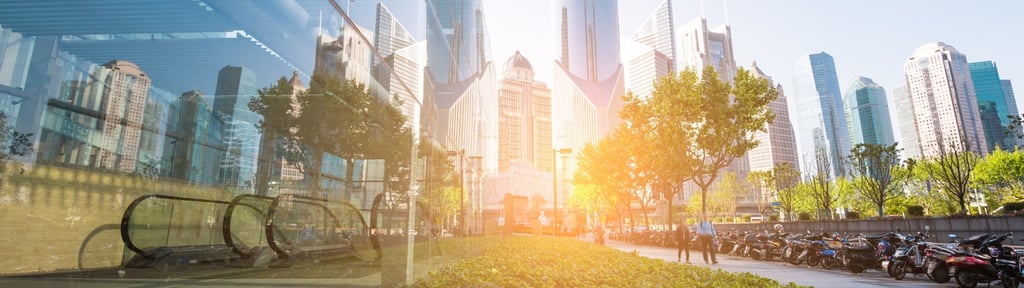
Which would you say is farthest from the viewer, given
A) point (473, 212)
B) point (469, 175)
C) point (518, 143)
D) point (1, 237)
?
point (518, 143)

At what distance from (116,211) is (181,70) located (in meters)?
1.74

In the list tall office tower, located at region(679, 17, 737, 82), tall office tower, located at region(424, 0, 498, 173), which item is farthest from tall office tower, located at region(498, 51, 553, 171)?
tall office tower, located at region(424, 0, 498, 173)

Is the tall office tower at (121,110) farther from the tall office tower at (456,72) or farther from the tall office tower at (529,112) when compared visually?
the tall office tower at (529,112)

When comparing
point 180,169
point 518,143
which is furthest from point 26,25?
point 518,143

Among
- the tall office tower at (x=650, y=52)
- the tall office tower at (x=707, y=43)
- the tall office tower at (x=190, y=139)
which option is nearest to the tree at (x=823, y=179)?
the tall office tower at (x=190, y=139)

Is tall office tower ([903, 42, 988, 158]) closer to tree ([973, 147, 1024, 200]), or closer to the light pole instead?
tree ([973, 147, 1024, 200])

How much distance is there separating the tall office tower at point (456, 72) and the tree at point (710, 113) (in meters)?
8.83

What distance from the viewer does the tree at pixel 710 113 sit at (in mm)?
16156

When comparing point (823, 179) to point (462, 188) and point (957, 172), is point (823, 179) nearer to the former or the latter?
point (957, 172)

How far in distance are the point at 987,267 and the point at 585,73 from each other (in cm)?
14130

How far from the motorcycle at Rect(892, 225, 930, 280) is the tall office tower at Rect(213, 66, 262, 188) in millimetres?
11459

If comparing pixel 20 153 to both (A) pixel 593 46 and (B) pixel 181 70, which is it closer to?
(B) pixel 181 70

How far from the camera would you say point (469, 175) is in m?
9.52

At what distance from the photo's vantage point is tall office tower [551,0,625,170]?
5364 inches
